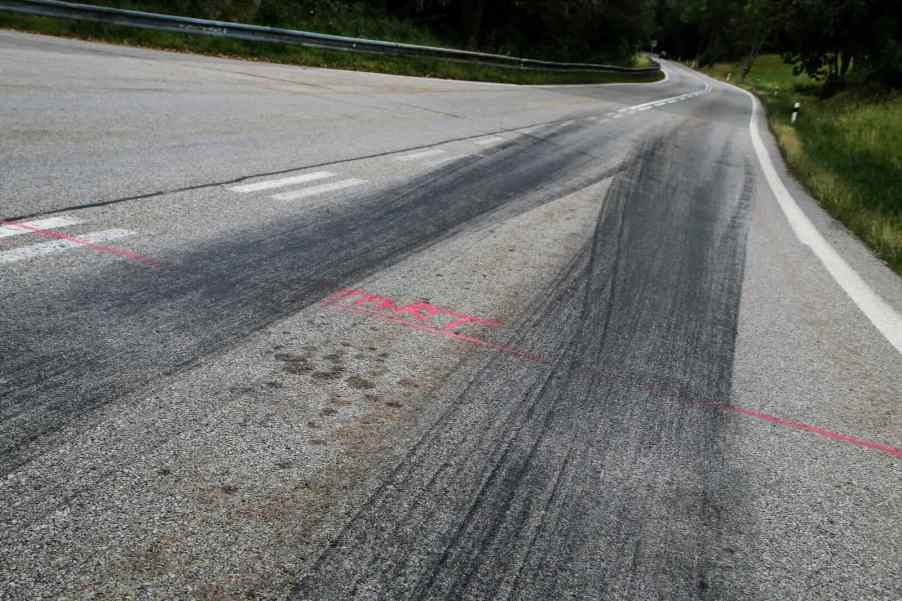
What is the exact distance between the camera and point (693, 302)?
15.9 ft

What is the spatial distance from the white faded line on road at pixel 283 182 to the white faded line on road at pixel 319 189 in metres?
0.19

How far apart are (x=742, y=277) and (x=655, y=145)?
853 cm

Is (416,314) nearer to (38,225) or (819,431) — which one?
(819,431)

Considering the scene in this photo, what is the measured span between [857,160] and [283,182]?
37.4ft

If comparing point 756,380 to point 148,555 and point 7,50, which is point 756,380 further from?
point 7,50

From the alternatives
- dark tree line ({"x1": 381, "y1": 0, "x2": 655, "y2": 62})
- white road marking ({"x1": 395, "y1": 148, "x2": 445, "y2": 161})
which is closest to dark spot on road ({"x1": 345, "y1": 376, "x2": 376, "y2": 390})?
white road marking ({"x1": 395, "y1": 148, "x2": 445, "y2": 161})

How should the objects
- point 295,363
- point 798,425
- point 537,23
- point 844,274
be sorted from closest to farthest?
point 295,363 < point 798,425 < point 844,274 < point 537,23

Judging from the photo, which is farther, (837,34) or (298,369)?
(837,34)

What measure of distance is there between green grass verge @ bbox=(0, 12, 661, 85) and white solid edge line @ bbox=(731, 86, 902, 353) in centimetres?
1422

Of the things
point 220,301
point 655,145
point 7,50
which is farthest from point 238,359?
point 7,50

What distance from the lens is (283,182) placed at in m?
6.54

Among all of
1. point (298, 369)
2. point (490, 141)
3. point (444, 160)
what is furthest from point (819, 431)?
point (490, 141)

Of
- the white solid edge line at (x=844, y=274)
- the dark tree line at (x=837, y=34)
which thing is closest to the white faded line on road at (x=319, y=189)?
the white solid edge line at (x=844, y=274)

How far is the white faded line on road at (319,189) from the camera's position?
20.0 ft
